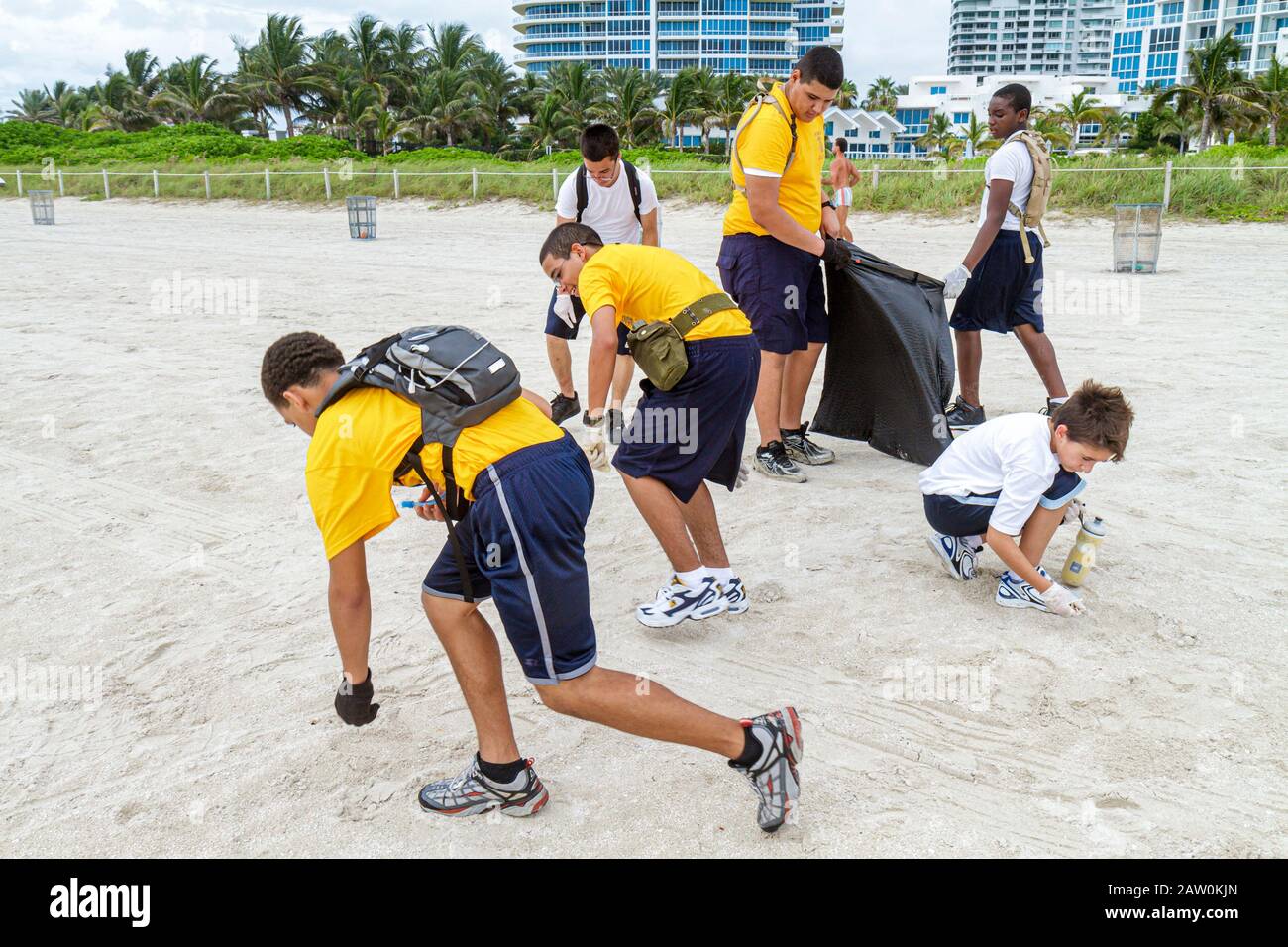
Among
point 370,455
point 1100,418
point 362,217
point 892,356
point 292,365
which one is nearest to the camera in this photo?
point 370,455

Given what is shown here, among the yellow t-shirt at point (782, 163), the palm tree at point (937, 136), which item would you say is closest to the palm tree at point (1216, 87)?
the palm tree at point (937, 136)

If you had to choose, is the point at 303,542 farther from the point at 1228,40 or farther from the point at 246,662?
the point at 1228,40

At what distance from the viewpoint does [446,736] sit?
10.7 feet

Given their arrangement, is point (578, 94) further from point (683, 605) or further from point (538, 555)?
point (538, 555)

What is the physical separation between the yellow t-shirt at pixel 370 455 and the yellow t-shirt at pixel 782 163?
2.76 m

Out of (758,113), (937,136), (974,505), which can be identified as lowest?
(974,505)

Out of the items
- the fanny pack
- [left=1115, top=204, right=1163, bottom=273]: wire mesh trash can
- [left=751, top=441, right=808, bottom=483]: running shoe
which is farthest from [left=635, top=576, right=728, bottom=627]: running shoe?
[left=1115, top=204, right=1163, bottom=273]: wire mesh trash can

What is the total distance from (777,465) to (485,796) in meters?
2.97

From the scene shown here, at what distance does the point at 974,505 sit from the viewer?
3949 millimetres

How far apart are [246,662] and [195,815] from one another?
914 mm

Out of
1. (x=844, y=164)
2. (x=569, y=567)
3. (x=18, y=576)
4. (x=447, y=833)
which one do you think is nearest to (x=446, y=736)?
(x=447, y=833)

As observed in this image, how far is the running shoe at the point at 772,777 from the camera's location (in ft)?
8.83

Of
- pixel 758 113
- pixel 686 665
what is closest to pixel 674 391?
pixel 686 665

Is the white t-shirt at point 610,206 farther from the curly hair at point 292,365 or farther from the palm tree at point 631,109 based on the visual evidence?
the palm tree at point 631,109
